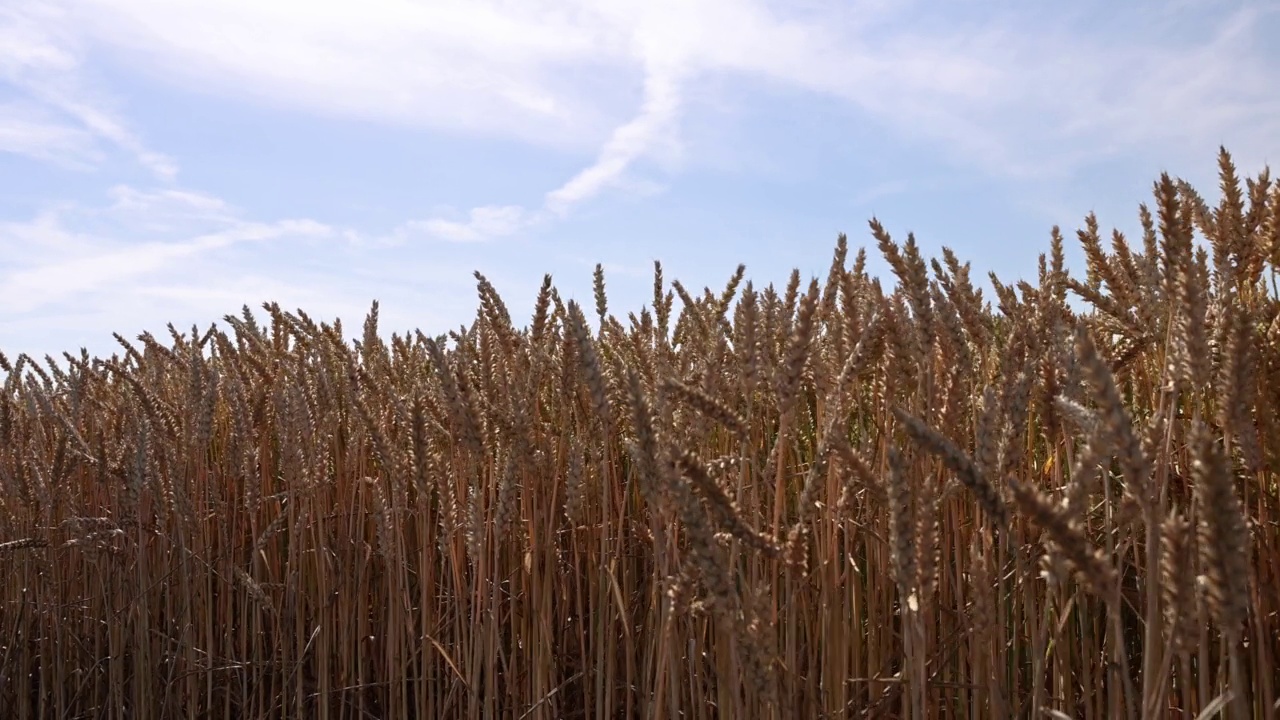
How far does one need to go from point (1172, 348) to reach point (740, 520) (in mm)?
680

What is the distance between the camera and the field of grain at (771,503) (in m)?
1.08

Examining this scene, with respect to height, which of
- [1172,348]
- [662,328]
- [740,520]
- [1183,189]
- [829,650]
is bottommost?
[829,650]

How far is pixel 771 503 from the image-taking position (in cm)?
212

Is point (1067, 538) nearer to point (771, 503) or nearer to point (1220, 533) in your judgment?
point (1220, 533)

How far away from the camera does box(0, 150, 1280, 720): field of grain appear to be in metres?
1.08

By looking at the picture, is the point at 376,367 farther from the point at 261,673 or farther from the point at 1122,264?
the point at 1122,264

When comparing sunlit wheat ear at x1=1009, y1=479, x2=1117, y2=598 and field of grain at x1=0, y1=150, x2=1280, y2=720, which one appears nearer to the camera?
sunlit wheat ear at x1=1009, y1=479, x2=1117, y2=598

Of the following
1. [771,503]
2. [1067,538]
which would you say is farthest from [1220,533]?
[771,503]

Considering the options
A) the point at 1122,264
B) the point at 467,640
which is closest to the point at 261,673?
the point at 467,640

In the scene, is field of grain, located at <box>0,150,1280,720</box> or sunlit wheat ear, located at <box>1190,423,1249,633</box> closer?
sunlit wheat ear, located at <box>1190,423,1249,633</box>

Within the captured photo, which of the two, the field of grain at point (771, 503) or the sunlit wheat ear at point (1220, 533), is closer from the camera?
the sunlit wheat ear at point (1220, 533)

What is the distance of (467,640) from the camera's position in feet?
6.75

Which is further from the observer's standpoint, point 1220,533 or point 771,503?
point 771,503

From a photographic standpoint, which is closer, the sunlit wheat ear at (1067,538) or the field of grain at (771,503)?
the sunlit wheat ear at (1067,538)
